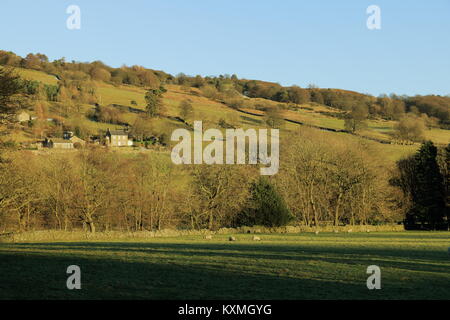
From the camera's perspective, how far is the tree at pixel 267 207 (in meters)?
56.1

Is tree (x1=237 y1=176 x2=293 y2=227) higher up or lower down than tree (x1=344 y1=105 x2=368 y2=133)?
lower down

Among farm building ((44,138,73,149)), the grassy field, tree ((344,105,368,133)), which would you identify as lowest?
the grassy field

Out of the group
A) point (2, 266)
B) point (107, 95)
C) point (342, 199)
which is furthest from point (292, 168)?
point (107, 95)

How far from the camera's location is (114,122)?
14200cm

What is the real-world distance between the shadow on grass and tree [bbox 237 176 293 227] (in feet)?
102

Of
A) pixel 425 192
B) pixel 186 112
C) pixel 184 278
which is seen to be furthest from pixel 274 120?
pixel 184 278

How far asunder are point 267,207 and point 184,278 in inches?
1570

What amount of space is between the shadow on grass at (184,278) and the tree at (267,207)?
102 feet

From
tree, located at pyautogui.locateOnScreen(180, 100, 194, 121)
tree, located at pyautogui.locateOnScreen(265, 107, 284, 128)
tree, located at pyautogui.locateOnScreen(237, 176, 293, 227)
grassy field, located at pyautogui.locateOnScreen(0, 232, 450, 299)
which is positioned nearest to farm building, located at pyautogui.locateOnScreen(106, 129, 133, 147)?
tree, located at pyautogui.locateOnScreen(180, 100, 194, 121)

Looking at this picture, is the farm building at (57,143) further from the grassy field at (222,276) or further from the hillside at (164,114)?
the grassy field at (222,276)

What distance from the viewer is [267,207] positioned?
5631 cm

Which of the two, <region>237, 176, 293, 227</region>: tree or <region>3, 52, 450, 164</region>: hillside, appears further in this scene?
<region>3, 52, 450, 164</region>: hillside

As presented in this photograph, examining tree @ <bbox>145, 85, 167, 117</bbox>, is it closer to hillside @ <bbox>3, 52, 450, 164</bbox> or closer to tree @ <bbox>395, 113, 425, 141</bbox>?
hillside @ <bbox>3, 52, 450, 164</bbox>

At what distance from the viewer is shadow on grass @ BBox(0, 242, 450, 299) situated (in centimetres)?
1412
